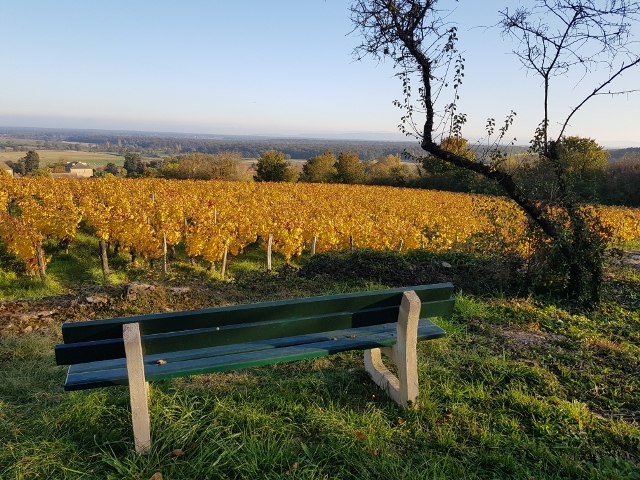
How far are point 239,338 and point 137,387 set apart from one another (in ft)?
1.92

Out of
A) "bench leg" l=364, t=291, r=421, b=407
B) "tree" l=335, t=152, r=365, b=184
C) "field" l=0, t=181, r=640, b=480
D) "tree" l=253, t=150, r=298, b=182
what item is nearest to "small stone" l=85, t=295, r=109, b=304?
"field" l=0, t=181, r=640, b=480

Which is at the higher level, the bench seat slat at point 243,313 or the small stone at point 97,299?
the bench seat slat at point 243,313

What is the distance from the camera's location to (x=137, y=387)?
7.49 ft

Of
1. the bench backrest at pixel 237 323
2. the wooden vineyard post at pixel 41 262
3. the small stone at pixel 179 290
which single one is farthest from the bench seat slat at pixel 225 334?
the wooden vineyard post at pixel 41 262

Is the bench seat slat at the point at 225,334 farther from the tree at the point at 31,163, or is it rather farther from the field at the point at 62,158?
the field at the point at 62,158

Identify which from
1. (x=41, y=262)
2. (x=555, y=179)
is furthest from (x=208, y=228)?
(x=555, y=179)

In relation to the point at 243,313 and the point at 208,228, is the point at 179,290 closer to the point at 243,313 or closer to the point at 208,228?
the point at 243,313

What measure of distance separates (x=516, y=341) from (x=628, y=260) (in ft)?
23.9

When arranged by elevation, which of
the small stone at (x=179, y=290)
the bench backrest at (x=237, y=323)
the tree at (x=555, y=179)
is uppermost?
the tree at (x=555, y=179)

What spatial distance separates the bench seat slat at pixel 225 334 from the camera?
2227 millimetres

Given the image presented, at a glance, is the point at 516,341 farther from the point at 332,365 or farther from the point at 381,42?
the point at 381,42

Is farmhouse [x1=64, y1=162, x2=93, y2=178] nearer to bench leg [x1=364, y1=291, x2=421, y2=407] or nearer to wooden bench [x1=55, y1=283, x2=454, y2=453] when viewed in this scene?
wooden bench [x1=55, y1=283, x2=454, y2=453]

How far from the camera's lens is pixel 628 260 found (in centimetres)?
973

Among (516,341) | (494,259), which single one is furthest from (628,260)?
(516,341)
